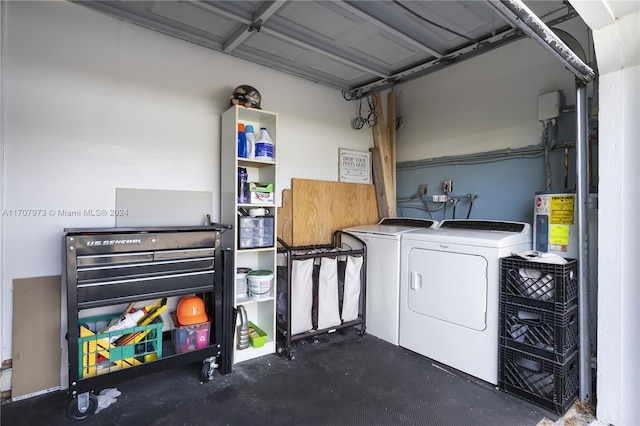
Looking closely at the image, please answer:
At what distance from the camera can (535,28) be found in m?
1.42

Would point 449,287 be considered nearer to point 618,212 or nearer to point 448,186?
point 618,212

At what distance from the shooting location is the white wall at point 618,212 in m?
1.71

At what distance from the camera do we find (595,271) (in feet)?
7.06

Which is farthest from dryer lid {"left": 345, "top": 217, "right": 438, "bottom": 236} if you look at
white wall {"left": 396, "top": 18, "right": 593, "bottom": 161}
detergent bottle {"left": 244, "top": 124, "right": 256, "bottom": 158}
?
detergent bottle {"left": 244, "top": 124, "right": 256, "bottom": 158}

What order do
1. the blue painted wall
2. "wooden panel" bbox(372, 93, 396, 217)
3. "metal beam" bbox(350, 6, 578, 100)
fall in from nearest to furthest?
"metal beam" bbox(350, 6, 578, 100)
the blue painted wall
"wooden panel" bbox(372, 93, 396, 217)

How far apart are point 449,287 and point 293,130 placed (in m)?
2.01

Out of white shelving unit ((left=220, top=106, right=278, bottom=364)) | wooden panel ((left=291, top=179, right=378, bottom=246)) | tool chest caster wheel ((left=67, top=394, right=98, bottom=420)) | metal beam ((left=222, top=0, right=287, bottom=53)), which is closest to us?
tool chest caster wheel ((left=67, top=394, right=98, bottom=420))

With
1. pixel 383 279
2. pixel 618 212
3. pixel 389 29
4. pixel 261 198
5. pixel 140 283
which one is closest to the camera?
pixel 618 212

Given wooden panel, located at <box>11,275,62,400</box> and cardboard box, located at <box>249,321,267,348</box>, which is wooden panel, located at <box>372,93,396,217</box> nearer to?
cardboard box, located at <box>249,321,267,348</box>

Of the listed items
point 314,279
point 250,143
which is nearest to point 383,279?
point 314,279

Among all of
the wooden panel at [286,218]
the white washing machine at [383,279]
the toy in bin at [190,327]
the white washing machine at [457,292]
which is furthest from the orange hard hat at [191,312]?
the white washing machine at [457,292]

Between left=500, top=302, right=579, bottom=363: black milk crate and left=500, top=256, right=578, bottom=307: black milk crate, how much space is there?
0.27 ft

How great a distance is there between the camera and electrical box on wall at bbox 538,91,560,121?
8.32ft

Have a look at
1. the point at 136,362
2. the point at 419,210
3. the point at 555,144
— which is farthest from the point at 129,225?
the point at 555,144
